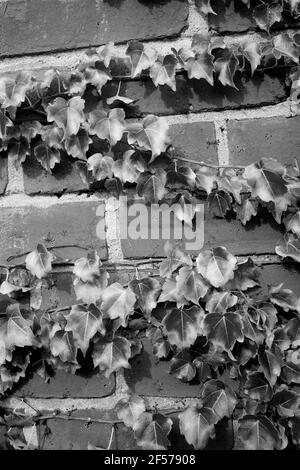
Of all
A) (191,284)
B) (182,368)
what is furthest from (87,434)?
(191,284)

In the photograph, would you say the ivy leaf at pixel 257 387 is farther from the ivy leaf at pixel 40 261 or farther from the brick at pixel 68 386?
the ivy leaf at pixel 40 261

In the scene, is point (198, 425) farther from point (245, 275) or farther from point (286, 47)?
point (286, 47)

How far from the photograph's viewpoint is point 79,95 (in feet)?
2.77

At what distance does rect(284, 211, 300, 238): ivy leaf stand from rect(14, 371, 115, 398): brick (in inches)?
13.8

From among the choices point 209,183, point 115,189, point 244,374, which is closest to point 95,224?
point 115,189

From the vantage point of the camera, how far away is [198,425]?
0.77 m

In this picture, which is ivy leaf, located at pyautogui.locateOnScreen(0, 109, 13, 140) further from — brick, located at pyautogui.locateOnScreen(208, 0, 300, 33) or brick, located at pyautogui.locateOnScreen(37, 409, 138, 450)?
brick, located at pyautogui.locateOnScreen(37, 409, 138, 450)

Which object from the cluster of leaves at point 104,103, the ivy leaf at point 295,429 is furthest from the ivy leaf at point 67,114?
the ivy leaf at point 295,429

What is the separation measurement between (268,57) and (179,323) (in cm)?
43

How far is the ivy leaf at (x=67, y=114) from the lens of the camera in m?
0.82

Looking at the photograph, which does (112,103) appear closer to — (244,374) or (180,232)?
(180,232)

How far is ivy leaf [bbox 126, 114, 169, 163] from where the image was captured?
2.60 ft

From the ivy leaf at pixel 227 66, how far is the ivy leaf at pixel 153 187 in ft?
0.55

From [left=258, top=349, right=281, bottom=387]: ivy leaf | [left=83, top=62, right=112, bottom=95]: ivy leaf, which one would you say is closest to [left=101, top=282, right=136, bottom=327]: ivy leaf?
[left=258, top=349, right=281, bottom=387]: ivy leaf
